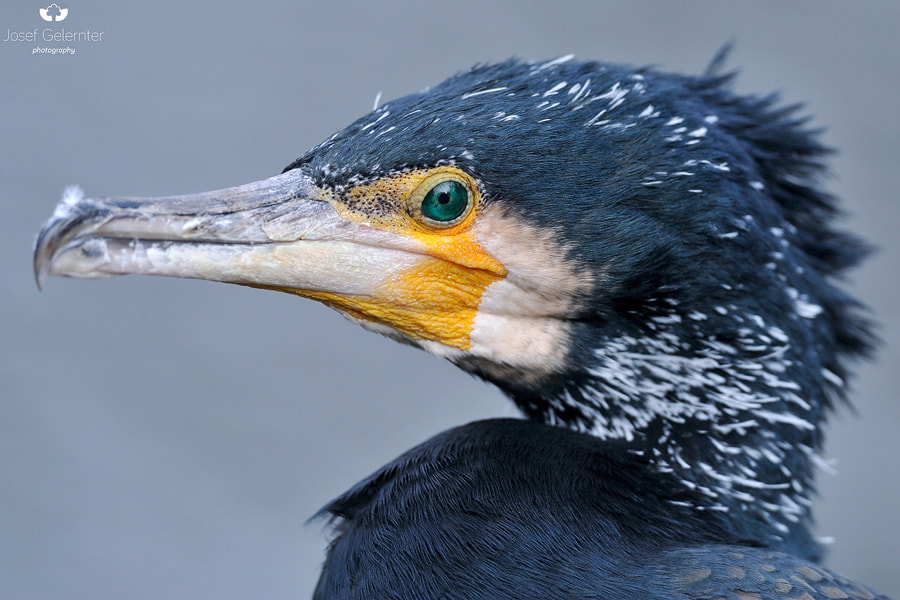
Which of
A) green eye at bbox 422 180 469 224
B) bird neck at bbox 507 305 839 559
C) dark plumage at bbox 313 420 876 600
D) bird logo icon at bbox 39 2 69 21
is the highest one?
bird logo icon at bbox 39 2 69 21

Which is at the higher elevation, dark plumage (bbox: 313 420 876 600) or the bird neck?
the bird neck

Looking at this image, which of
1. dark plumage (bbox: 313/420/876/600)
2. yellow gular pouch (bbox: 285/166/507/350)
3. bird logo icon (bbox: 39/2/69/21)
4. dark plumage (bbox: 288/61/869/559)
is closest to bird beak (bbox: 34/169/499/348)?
yellow gular pouch (bbox: 285/166/507/350)

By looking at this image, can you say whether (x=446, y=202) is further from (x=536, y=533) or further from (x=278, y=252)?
(x=536, y=533)

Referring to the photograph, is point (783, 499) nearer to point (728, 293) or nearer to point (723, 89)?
point (728, 293)

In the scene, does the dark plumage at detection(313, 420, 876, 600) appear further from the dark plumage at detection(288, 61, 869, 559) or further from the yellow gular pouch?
the yellow gular pouch

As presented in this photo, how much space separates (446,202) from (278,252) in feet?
1.43

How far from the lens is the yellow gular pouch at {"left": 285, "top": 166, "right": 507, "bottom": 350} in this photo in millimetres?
2812

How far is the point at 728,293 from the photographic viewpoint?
2.94m

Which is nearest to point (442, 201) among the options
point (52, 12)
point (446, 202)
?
point (446, 202)

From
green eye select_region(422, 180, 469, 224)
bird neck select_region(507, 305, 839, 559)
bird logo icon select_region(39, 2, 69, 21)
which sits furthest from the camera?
bird logo icon select_region(39, 2, 69, 21)

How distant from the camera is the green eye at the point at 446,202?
2.80m

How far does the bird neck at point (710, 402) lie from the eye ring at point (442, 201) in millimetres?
449

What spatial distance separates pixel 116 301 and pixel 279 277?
4.55 m

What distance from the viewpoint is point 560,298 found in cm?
290
